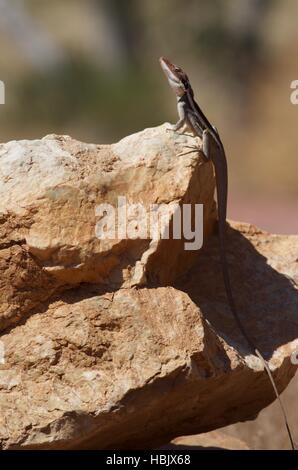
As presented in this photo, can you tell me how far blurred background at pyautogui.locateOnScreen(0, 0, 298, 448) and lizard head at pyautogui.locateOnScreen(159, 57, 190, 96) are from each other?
458 inches

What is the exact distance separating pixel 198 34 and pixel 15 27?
14.1 feet

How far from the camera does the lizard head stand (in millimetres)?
6090

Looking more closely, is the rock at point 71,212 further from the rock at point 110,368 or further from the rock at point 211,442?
the rock at point 211,442

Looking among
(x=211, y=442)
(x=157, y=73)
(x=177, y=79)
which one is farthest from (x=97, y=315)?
(x=157, y=73)

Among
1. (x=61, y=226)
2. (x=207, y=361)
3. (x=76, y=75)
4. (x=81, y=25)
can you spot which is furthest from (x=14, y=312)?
(x=81, y=25)

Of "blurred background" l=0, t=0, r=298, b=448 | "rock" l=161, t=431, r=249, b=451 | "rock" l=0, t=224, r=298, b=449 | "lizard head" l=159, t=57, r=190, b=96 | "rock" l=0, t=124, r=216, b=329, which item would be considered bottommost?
"rock" l=161, t=431, r=249, b=451

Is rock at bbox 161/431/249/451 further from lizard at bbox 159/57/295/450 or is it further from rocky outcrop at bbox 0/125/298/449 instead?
rocky outcrop at bbox 0/125/298/449

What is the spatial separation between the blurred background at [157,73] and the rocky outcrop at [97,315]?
13304mm

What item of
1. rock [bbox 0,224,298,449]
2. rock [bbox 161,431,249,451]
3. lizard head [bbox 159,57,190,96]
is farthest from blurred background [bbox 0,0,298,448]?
rock [bbox 0,224,298,449]

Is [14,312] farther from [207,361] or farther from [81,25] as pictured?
[81,25]

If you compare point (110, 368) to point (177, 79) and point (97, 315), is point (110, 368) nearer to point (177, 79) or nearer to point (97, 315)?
point (97, 315)

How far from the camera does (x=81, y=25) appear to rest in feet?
79.1

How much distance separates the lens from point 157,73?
21.2 metres

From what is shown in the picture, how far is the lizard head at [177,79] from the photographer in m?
6.09
